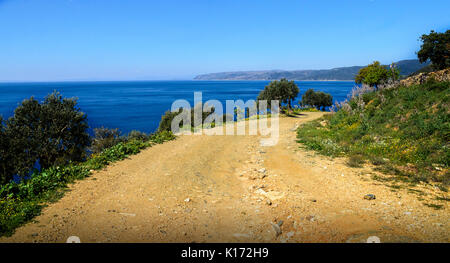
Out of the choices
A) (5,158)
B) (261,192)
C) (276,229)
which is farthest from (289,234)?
(5,158)

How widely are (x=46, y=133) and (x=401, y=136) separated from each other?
26735 mm

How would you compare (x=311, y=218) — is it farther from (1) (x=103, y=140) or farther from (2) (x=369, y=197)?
(1) (x=103, y=140)

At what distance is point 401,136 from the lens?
38.9ft

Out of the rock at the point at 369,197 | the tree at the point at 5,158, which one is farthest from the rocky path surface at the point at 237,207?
the tree at the point at 5,158

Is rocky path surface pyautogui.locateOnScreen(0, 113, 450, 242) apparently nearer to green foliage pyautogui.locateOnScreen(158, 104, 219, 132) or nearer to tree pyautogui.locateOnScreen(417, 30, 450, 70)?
green foliage pyautogui.locateOnScreen(158, 104, 219, 132)

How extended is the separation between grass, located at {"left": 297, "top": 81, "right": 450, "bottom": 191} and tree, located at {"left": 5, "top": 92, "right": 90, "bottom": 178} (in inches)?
839

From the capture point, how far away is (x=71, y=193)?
299 inches

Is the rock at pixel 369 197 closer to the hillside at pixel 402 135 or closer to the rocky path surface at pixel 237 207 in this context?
the rocky path surface at pixel 237 207

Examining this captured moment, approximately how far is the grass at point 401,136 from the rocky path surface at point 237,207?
1.15 m

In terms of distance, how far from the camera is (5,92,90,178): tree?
2006 cm

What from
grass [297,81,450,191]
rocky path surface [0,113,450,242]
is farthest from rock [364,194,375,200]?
grass [297,81,450,191]

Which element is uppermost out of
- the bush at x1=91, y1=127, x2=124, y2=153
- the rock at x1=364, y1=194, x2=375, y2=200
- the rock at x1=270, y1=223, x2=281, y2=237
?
the rock at x1=364, y1=194, x2=375, y2=200

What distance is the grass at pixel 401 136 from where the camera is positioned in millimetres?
9055
